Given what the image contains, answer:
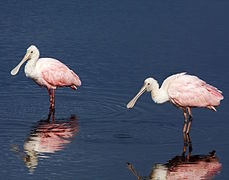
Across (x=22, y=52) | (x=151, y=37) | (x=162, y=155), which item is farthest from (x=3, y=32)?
(x=162, y=155)

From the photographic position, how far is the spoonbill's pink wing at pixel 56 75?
14.1m

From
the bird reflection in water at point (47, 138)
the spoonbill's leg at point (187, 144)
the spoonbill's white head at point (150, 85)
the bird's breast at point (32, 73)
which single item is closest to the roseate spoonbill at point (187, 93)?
the spoonbill's white head at point (150, 85)

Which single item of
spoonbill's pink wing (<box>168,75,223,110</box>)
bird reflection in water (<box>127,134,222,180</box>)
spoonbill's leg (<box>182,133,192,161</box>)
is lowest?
bird reflection in water (<box>127,134,222,180</box>)

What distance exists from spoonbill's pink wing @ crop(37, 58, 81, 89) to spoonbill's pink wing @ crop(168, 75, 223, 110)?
8.03 feet

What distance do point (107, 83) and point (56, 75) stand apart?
44.7 inches

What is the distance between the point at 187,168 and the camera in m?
10.5

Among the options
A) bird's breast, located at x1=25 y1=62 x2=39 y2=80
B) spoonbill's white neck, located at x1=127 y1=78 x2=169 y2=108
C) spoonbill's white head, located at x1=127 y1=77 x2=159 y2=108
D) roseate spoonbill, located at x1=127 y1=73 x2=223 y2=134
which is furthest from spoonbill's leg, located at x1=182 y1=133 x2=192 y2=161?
bird's breast, located at x1=25 y1=62 x2=39 y2=80

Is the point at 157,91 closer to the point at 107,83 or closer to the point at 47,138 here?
the point at 47,138

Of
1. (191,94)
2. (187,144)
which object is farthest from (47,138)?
(191,94)

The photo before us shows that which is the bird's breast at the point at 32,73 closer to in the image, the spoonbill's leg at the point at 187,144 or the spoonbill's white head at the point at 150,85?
the spoonbill's white head at the point at 150,85

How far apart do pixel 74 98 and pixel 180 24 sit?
16.9 feet

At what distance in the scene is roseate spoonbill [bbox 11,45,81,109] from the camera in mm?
14047

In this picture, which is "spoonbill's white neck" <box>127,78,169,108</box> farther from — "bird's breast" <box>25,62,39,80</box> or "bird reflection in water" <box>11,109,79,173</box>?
"bird's breast" <box>25,62,39,80</box>

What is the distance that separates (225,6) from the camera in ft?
62.4
